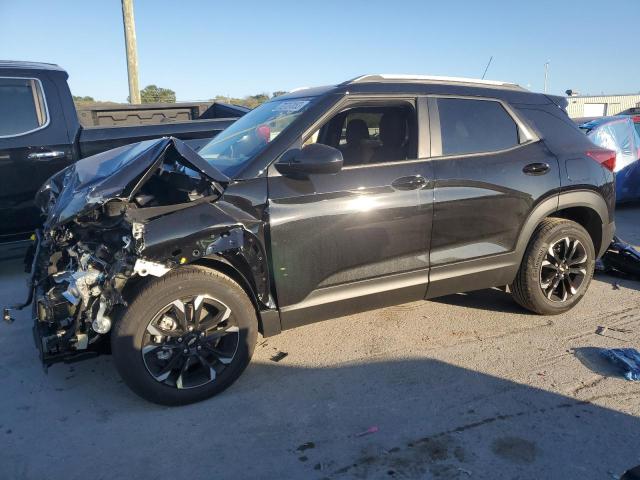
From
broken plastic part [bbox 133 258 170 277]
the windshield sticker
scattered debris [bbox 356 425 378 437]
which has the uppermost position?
the windshield sticker

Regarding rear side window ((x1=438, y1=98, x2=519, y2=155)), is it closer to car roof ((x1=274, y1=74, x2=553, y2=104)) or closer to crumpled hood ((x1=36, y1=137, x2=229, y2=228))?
car roof ((x1=274, y1=74, x2=553, y2=104))

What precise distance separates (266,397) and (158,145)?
67.9 inches

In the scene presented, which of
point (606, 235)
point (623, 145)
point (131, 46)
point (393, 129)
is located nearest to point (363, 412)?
point (393, 129)

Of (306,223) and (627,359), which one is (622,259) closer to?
(627,359)

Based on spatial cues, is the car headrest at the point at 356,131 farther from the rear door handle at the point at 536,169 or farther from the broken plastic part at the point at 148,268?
the broken plastic part at the point at 148,268

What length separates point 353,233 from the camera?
339 cm

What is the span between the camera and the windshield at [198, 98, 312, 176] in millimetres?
3424

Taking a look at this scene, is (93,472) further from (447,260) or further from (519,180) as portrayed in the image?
(519,180)

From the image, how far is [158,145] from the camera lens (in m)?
3.13

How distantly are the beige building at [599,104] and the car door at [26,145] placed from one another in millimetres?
30514

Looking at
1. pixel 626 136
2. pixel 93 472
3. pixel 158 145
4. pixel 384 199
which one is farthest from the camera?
pixel 626 136

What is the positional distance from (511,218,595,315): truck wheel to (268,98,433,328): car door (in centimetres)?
103

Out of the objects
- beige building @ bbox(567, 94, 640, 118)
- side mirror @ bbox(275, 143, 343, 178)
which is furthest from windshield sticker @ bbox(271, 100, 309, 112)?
beige building @ bbox(567, 94, 640, 118)

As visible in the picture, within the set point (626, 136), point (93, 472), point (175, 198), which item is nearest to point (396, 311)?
point (175, 198)
